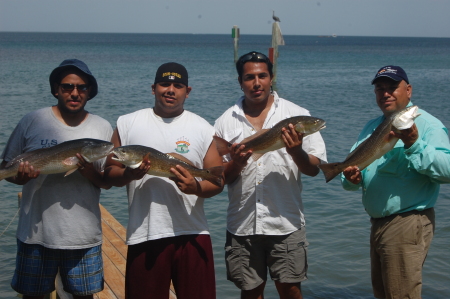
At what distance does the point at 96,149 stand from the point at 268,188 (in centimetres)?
145

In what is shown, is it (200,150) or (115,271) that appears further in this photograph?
(115,271)

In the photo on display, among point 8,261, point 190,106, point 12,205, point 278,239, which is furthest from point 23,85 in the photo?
point 278,239

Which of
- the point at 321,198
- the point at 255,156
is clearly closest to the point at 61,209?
the point at 255,156

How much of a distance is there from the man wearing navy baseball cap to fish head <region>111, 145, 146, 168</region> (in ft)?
5.31

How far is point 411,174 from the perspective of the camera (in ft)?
13.4

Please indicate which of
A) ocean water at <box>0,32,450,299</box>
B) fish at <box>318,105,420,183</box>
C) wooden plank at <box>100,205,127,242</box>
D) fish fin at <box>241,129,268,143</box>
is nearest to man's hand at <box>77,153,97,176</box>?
fish fin at <box>241,129,268,143</box>

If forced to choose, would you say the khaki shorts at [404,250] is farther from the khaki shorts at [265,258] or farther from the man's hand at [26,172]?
the man's hand at [26,172]

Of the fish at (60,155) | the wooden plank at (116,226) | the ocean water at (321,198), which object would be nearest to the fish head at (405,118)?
the fish at (60,155)

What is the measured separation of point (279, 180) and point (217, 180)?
25.6 inches

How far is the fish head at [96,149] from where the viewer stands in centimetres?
387

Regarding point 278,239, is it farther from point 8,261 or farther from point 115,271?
point 8,261

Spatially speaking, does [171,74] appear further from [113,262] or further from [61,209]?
[113,262]

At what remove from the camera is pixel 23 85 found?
95.2 feet

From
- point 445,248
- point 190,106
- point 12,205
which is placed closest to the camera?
point 445,248
